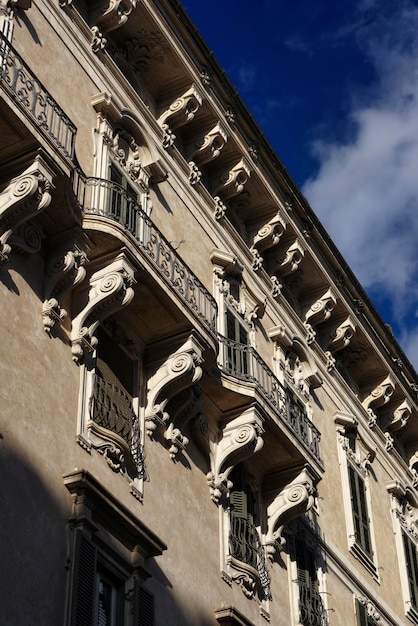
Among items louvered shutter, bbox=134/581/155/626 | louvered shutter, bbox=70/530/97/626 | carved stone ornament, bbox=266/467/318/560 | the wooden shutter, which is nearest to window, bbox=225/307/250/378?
carved stone ornament, bbox=266/467/318/560

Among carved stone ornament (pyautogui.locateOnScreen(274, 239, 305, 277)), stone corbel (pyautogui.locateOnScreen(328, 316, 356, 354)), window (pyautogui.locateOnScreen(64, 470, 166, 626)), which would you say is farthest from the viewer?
stone corbel (pyautogui.locateOnScreen(328, 316, 356, 354))

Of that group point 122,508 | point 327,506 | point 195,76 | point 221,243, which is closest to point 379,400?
point 327,506

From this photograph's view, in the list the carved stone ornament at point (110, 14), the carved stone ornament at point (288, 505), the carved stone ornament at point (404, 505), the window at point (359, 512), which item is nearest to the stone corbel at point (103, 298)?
the carved stone ornament at point (288, 505)

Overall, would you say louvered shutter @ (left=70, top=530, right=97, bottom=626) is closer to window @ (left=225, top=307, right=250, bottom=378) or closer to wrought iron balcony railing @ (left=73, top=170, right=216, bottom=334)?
wrought iron balcony railing @ (left=73, top=170, right=216, bottom=334)

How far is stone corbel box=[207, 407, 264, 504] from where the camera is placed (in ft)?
59.0

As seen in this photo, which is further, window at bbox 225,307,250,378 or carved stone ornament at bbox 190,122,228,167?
carved stone ornament at bbox 190,122,228,167

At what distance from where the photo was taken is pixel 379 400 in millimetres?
27172

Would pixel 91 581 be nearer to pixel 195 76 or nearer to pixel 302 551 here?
pixel 302 551

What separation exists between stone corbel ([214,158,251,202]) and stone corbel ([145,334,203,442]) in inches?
233

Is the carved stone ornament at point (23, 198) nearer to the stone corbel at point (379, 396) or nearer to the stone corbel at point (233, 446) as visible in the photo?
the stone corbel at point (233, 446)

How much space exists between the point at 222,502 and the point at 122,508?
399cm

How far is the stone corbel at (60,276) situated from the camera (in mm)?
14930

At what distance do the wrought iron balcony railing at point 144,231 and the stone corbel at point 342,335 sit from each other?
7.84 m

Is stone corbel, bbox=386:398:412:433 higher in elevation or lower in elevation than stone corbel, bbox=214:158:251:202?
lower
